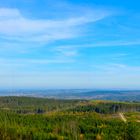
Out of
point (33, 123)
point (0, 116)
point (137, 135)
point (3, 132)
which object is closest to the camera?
point (137, 135)

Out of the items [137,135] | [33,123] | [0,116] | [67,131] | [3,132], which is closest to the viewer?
[137,135]

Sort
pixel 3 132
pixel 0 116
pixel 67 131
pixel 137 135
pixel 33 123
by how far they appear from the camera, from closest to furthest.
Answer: pixel 137 135
pixel 3 132
pixel 67 131
pixel 33 123
pixel 0 116

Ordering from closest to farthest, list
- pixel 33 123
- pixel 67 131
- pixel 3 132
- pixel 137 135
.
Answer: pixel 137 135 < pixel 3 132 < pixel 67 131 < pixel 33 123

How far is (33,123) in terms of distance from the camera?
134m

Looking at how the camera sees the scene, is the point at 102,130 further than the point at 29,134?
Yes

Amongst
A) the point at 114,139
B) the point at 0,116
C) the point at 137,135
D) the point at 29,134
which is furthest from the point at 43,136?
the point at 0,116

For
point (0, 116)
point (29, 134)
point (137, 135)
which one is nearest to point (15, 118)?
point (0, 116)

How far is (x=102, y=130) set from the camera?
12525cm

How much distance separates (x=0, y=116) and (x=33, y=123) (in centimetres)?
2001

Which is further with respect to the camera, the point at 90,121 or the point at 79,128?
the point at 90,121

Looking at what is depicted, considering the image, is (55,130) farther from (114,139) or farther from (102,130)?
(114,139)

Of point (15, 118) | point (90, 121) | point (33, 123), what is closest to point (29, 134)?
point (33, 123)

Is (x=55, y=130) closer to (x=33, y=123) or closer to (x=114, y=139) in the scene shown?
(x=33, y=123)

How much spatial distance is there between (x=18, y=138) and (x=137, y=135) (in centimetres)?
3726
